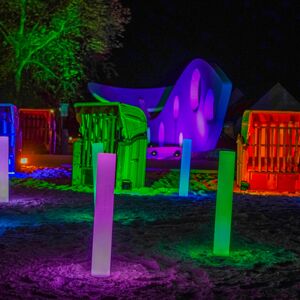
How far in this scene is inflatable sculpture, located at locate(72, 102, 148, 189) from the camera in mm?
14406

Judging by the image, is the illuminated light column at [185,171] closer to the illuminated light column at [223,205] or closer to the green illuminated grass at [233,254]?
the green illuminated grass at [233,254]

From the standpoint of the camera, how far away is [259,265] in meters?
6.52

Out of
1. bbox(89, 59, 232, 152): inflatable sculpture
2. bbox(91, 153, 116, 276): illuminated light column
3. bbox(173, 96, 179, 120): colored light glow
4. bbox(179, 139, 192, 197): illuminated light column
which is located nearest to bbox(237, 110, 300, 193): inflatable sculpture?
bbox(179, 139, 192, 197): illuminated light column

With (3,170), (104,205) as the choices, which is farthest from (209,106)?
(104,205)

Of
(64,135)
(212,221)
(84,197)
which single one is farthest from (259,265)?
(64,135)

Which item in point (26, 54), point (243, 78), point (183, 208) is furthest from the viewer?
point (243, 78)

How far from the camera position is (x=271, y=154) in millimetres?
15281

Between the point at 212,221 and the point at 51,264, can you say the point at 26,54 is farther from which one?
the point at 51,264

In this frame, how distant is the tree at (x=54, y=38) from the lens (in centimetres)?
2527

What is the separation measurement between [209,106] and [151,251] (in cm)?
2406

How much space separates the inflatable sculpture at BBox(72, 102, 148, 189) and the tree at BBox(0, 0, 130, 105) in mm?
11275

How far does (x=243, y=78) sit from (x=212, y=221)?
144 ft

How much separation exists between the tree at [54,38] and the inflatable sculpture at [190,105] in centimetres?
547

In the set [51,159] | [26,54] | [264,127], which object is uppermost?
[26,54]
